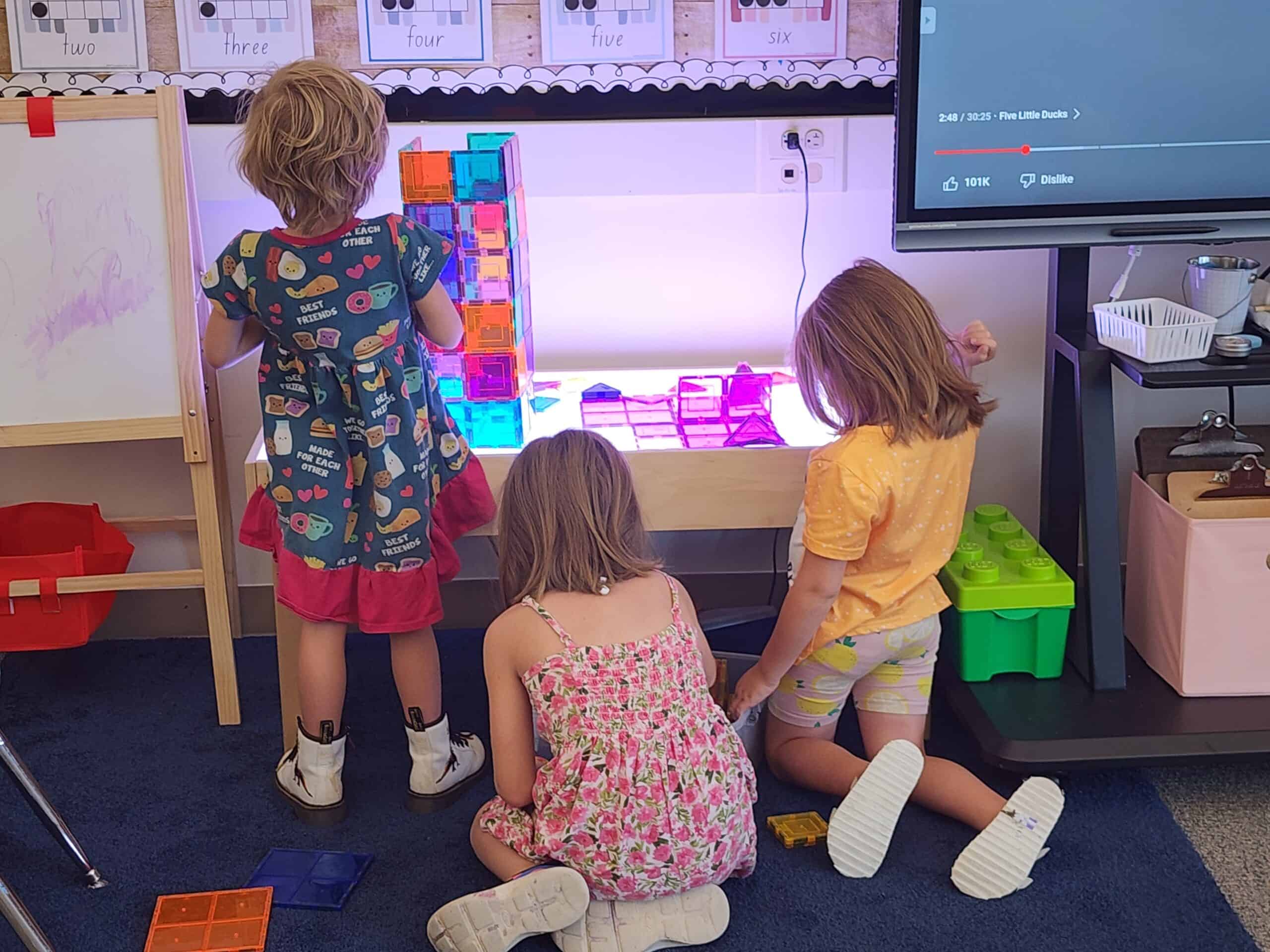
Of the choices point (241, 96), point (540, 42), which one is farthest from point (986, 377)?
point (241, 96)

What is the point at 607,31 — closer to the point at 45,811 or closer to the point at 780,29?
the point at 780,29

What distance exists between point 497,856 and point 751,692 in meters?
0.42

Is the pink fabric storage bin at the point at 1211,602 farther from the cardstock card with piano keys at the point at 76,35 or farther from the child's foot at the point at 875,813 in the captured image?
the cardstock card with piano keys at the point at 76,35

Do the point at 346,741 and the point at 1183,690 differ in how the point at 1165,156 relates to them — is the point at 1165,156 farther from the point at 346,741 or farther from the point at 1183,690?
the point at 346,741

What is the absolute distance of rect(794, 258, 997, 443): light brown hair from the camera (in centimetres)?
177

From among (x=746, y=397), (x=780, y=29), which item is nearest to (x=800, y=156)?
(x=780, y=29)

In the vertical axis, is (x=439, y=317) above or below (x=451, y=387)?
above

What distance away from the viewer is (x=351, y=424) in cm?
181

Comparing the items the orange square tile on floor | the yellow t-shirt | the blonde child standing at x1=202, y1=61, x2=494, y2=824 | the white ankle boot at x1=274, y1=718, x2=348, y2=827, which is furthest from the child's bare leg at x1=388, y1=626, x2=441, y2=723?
the yellow t-shirt

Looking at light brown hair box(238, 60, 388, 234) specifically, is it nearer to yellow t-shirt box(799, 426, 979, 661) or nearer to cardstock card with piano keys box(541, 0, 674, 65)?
cardstock card with piano keys box(541, 0, 674, 65)

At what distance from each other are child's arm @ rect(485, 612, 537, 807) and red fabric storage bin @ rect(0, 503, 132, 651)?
861 mm

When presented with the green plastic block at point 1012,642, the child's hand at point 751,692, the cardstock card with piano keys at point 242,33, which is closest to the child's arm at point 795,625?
the child's hand at point 751,692

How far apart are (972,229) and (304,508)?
1.07m

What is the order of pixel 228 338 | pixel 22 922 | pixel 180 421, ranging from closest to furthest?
pixel 22 922, pixel 228 338, pixel 180 421
